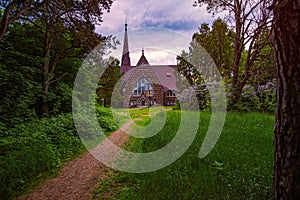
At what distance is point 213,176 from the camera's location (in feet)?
9.00

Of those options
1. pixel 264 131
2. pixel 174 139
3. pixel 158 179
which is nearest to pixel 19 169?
pixel 158 179

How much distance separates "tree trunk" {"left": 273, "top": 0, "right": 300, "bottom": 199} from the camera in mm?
1524

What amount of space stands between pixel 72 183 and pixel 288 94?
334cm

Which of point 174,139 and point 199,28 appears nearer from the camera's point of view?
point 174,139

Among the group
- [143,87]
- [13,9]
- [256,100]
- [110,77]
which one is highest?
[13,9]

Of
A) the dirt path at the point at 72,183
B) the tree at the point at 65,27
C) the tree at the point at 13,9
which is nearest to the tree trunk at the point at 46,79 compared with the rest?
the tree at the point at 65,27

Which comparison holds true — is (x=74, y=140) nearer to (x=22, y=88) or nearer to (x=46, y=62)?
(x=22, y=88)

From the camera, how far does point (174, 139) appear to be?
4719mm

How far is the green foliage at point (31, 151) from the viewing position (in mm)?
3279

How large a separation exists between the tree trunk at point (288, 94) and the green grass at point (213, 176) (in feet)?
2.06

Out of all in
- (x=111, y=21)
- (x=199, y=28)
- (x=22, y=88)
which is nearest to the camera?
(x=22, y=88)

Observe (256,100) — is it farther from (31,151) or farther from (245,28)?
(31,151)

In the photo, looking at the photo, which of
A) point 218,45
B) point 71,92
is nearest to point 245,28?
point 218,45

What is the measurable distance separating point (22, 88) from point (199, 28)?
1599 cm
